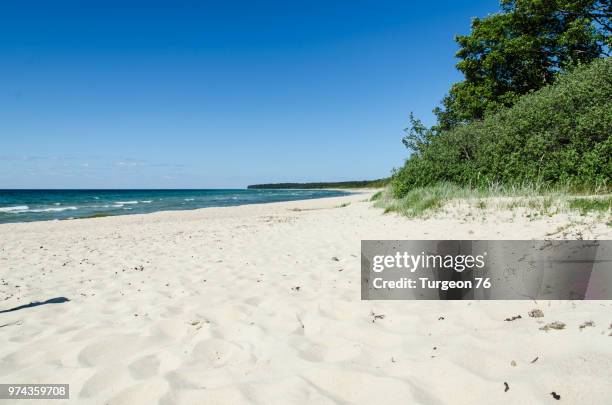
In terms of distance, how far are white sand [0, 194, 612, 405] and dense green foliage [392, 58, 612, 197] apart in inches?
232

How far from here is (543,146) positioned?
37.1 feet

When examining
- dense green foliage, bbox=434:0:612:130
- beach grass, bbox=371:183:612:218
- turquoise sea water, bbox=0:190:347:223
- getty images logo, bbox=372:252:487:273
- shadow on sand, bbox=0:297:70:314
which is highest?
dense green foliage, bbox=434:0:612:130

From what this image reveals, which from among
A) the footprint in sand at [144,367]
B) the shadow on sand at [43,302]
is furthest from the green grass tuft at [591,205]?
the shadow on sand at [43,302]

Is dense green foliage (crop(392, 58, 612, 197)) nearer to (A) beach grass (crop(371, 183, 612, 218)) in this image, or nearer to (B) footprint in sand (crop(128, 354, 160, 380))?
(A) beach grass (crop(371, 183, 612, 218))

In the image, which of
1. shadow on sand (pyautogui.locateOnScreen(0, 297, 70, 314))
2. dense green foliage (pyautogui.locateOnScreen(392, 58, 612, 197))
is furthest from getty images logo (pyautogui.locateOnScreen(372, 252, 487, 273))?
dense green foliage (pyautogui.locateOnScreen(392, 58, 612, 197))

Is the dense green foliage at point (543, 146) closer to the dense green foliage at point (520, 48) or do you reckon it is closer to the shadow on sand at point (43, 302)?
the dense green foliage at point (520, 48)

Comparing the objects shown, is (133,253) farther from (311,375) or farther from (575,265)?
(575,265)

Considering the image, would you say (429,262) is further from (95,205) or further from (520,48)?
(95,205)

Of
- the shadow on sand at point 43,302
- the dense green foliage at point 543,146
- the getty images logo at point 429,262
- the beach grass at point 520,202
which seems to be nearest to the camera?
the shadow on sand at point 43,302

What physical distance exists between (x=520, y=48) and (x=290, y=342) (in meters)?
22.8

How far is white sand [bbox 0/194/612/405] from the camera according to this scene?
7.18 ft

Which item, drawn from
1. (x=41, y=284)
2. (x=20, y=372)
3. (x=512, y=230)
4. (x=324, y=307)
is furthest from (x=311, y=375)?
(x=41, y=284)

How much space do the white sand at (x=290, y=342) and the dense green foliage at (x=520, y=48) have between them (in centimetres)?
1834

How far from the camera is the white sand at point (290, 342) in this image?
86.2 inches
